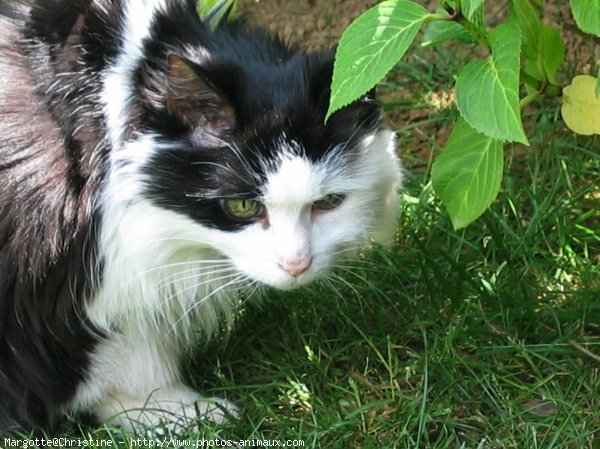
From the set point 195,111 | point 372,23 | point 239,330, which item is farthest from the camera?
point 239,330

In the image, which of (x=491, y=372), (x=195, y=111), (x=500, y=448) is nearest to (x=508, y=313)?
(x=491, y=372)

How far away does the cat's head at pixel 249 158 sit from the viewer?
2.18m

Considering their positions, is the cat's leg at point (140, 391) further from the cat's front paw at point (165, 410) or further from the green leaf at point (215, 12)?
the green leaf at point (215, 12)

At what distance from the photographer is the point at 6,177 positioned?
228cm

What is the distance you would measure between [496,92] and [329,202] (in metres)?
0.59

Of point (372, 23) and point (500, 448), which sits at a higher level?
point (372, 23)

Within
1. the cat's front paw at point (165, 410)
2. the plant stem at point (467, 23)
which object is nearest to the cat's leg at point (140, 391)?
the cat's front paw at point (165, 410)

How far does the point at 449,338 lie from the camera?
8.58 ft

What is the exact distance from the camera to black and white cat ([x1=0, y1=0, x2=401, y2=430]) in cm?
220

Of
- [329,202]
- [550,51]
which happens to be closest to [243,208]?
[329,202]

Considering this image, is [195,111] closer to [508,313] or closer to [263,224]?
[263,224]

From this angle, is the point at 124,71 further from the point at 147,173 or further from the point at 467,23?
the point at 467,23

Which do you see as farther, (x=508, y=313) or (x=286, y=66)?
(x=508, y=313)

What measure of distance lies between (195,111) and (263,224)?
295mm
